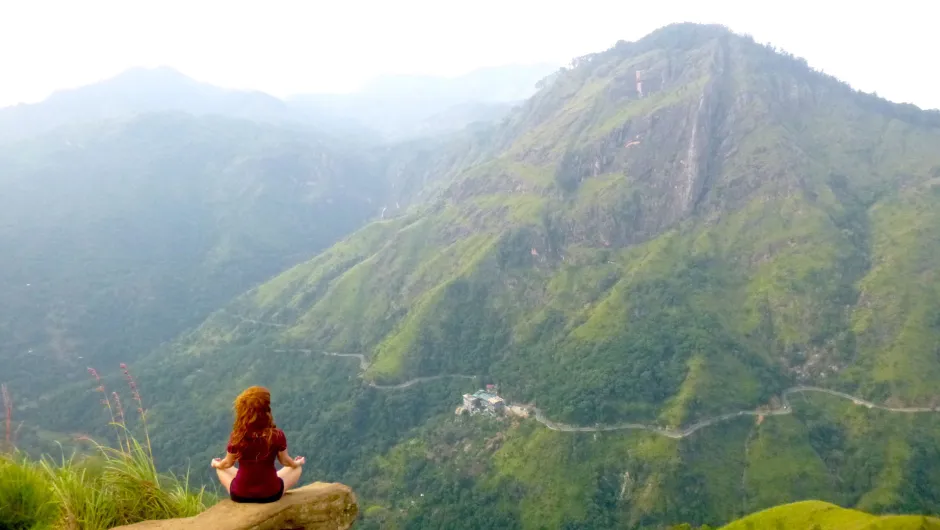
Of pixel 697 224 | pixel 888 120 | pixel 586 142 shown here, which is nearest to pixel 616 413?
pixel 697 224

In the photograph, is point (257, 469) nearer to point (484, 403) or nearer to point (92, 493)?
point (92, 493)

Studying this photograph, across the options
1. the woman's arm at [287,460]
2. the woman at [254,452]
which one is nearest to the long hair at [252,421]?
the woman at [254,452]

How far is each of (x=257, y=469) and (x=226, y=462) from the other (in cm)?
59

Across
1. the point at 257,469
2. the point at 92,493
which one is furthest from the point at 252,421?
the point at 92,493

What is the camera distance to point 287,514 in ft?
35.3

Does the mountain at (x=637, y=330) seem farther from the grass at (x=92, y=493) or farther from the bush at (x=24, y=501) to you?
the bush at (x=24, y=501)

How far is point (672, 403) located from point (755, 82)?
12124 cm

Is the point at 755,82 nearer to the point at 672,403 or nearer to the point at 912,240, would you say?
the point at 912,240

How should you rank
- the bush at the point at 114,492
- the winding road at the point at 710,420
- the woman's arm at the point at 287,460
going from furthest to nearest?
the winding road at the point at 710,420, the woman's arm at the point at 287,460, the bush at the point at 114,492

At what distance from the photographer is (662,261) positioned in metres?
141

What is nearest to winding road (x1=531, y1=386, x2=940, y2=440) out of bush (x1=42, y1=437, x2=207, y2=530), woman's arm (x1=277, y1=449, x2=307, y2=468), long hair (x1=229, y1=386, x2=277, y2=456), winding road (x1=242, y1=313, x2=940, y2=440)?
winding road (x1=242, y1=313, x2=940, y2=440)

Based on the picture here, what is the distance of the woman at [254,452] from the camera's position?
10094mm

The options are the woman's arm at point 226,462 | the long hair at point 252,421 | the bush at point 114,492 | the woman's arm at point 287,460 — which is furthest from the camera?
the woman's arm at point 287,460

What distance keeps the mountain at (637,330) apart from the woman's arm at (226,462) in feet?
297
